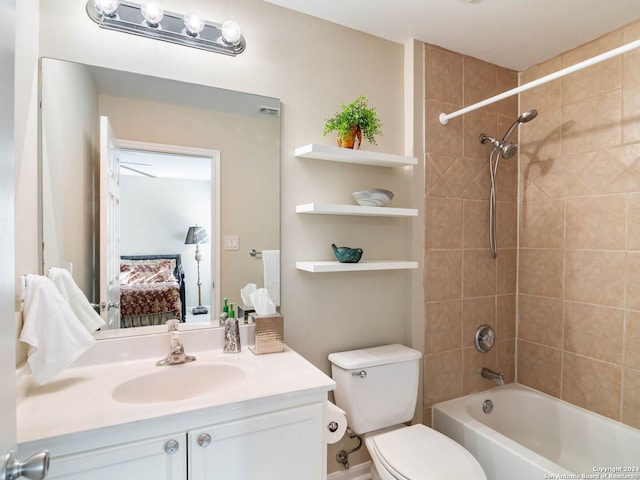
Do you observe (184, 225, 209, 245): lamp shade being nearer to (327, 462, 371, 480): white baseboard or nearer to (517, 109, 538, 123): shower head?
(327, 462, 371, 480): white baseboard

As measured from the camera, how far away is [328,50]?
1846 millimetres

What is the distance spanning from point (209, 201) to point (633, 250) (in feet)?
6.98

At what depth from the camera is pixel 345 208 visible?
1693mm

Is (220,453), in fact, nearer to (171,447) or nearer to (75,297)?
(171,447)

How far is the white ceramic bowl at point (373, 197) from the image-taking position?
1.81 meters

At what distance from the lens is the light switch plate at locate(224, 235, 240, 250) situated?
166cm

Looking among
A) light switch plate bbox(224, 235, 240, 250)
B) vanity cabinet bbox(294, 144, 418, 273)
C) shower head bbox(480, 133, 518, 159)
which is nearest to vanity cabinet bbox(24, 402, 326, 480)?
vanity cabinet bbox(294, 144, 418, 273)

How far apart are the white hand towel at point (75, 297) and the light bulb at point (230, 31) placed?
1.13 metres

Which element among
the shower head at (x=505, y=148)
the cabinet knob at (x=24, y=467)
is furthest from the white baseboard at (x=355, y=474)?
the shower head at (x=505, y=148)

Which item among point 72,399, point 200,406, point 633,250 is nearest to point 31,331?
point 72,399

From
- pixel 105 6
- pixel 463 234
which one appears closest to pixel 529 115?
pixel 463 234

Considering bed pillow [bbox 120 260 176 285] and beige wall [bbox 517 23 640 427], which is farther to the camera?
beige wall [bbox 517 23 640 427]

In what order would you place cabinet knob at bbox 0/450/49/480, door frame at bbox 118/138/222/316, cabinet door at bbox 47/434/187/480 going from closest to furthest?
cabinet knob at bbox 0/450/49/480
cabinet door at bbox 47/434/187/480
door frame at bbox 118/138/222/316

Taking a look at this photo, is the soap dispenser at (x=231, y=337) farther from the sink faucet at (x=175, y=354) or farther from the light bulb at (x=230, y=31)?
the light bulb at (x=230, y=31)
